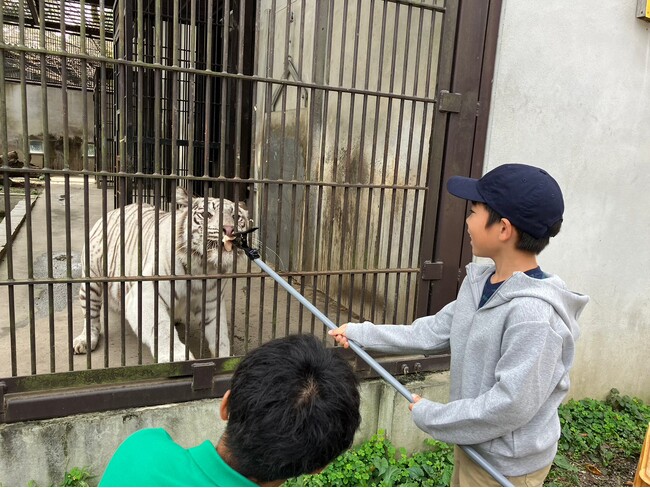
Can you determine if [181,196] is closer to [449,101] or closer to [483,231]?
[449,101]

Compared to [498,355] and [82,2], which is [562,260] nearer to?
[498,355]

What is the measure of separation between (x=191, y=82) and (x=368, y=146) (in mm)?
2130

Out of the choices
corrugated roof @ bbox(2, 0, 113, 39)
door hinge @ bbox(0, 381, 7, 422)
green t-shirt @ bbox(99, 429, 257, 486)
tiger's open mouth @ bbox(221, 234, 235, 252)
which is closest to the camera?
green t-shirt @ bbox(99, 429, 257, 486)

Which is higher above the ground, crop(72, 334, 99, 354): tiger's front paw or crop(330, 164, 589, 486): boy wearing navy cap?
crop(330, 164, 589, 486): boy wearing navy cap

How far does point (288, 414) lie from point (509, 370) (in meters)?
0.85

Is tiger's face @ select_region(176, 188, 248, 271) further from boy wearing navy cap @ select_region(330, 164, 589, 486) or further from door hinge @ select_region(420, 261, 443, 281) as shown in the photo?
boy wearing navy cap @ select_region(330, 164, 589, 486)

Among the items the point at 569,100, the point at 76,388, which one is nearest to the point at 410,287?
the point at 569,100

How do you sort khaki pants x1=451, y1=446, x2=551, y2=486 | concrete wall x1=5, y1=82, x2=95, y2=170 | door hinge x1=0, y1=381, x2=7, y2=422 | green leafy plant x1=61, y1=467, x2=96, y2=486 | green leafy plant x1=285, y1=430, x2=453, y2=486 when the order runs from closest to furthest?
1. khaki pants x1=451, y1=446, x2=551, y2=486
2. door hinge x1=0, y1=381, x2=7, y2=422
3. green leafy plant x1=61, y1=467, x2=96, y2=486
4. green leafy plant x1=285, y1=430, x2=453, y2=486
5. concrete wall x1=5, y1=82, x2=95, y2=170

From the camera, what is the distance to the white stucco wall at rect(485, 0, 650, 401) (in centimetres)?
370

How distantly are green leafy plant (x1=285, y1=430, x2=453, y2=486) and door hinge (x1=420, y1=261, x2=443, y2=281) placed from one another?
3.71 feet

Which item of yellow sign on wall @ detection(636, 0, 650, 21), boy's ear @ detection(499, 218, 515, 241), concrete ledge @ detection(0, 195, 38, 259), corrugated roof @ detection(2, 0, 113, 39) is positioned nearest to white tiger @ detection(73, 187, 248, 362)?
boy's ear @ detection(499, 218, 515, 241)

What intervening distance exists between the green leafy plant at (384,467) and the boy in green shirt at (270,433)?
2.11 m

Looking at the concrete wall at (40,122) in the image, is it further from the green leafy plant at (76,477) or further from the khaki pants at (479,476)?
the khaki pants at (479,476)

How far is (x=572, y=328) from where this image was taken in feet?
6.08
